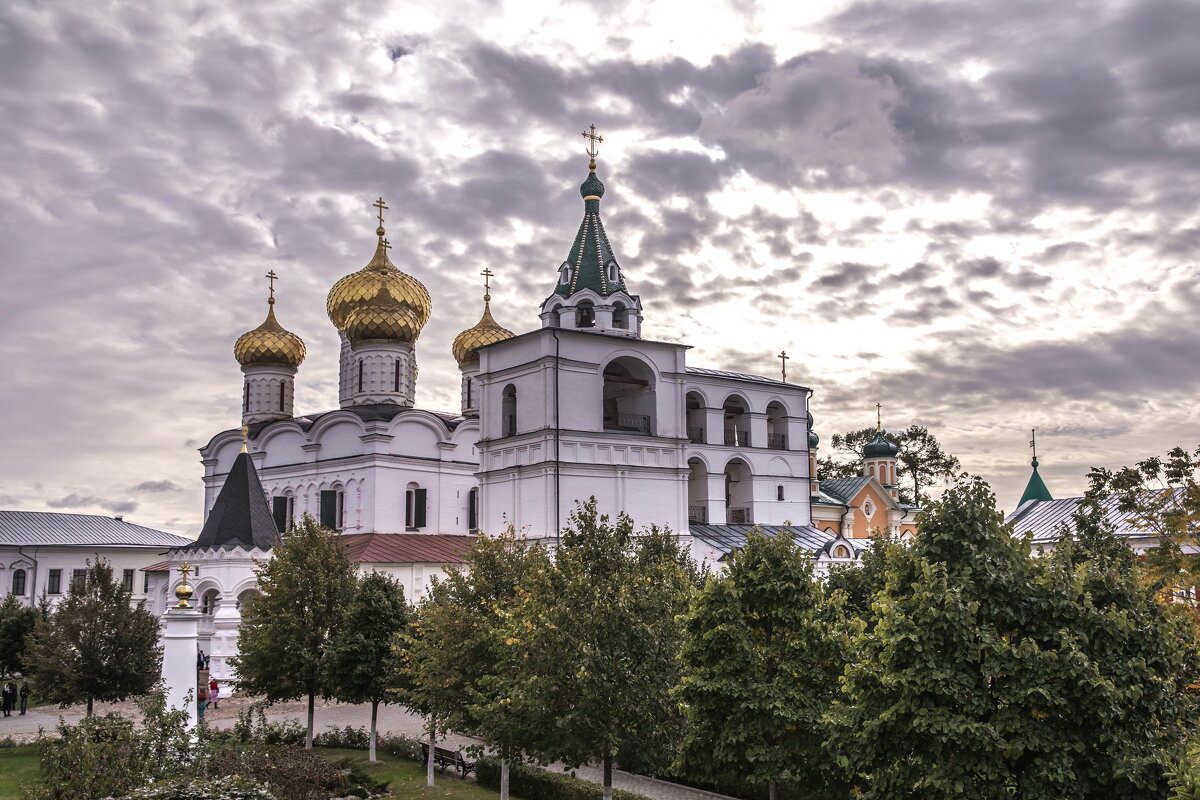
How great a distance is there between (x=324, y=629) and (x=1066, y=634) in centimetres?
1667

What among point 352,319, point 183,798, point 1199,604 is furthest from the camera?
point 352,319

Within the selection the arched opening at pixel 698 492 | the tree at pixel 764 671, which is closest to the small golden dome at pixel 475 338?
the arched opening at pixel 698 492

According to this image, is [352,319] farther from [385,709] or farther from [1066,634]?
[1066,634]

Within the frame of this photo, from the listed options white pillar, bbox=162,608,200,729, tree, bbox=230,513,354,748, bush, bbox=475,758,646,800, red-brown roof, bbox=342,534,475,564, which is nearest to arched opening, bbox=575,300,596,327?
red-brown roof, bbox=342,534,475,564

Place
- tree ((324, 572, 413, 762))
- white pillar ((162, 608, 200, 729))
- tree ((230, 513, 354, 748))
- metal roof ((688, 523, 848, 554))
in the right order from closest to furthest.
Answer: white pillar ((162, 608, 200, 729)), tree ((324, 572, 413, 762)), tree ((230, 513, 354, 748)), metal roof ((688, 523, 848, 554))

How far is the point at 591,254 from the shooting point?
37.1 meters

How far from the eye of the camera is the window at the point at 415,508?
41347mm

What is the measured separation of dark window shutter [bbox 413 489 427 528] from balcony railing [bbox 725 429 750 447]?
41.9 feet

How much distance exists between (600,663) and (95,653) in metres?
15.6

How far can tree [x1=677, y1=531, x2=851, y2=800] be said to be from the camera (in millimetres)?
12555

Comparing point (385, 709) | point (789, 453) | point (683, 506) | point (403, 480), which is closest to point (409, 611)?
point (385, 709)

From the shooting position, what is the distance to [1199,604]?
1856 cm

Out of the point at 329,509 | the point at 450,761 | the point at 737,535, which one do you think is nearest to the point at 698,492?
the point at 737,535

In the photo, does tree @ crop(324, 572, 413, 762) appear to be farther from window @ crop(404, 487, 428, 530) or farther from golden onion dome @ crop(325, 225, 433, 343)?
golden onion dome @ crop(325, 225, 433, 343)
